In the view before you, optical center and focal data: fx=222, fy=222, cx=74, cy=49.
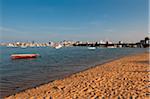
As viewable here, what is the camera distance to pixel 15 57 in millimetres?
54125

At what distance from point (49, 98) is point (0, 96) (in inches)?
166

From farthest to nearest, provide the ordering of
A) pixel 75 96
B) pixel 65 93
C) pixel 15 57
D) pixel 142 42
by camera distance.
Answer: pixel 142 42
pixel 15 57
pixel 65 93
pixel 75 96

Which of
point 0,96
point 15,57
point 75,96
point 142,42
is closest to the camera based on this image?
point 75,96

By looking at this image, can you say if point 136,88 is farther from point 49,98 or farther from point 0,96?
point 0,96

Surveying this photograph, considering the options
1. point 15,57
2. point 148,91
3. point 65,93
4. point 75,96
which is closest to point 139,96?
point 148,91

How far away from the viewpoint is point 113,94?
1142cm

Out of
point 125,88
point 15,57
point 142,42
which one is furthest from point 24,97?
point 142,42

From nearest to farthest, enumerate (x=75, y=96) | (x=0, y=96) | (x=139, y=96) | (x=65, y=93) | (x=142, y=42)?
(x=139, y=96), (x=75, y=96), (x=65, y=93), (x=0, y=96), (x=142, y=42)

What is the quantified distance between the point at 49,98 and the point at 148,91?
5217 mm

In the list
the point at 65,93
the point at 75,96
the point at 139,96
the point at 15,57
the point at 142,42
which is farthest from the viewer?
the point at 142,42

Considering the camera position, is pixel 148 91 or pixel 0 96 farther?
pixel 0 96

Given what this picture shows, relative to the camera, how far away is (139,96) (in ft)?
35.3

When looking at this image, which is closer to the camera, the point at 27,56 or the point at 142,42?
the point at 27,56

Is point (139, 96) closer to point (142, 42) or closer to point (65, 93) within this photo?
point (65, 93)
